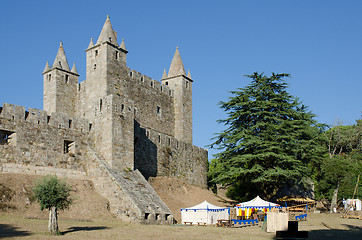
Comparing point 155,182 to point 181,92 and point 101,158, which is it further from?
point 181,92

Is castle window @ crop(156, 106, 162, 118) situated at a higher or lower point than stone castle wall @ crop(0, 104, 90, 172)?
higher

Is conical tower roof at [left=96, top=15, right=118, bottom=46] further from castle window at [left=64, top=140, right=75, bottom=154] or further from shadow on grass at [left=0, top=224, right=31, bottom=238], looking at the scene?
shadow on grass at [left=0, top=224, right=31, bottom=238]

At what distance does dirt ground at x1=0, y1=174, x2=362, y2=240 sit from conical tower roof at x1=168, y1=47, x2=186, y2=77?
18.1 metres

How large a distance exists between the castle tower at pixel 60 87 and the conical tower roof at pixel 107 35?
421 centimetres

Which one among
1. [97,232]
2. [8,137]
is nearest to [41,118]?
[8,137]

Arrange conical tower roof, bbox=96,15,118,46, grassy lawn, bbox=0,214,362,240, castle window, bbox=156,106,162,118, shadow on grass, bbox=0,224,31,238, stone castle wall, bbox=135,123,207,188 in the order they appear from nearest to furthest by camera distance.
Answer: shadow on grass, bbox=0,224,31,238, grassy lawn, bbox=0,214,362,240, stone castle wall, bbox=135,123,207,188, conical tower roof, bbox=96,15,118,46, castle window, bbox=156,106,162,118

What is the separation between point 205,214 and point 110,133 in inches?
314

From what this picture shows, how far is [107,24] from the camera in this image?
121 ft

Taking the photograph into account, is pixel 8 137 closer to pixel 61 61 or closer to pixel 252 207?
pixel 61 61

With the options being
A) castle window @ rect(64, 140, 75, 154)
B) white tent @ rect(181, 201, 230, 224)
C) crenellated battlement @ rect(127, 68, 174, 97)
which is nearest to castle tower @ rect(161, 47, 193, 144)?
crenellated battlement @ rect(127, 68, 174, 97)

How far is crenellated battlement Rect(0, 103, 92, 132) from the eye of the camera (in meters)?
25.2

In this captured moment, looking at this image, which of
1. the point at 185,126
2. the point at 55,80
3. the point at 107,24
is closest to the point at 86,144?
the point at 55,80

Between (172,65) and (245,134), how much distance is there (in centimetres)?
1290

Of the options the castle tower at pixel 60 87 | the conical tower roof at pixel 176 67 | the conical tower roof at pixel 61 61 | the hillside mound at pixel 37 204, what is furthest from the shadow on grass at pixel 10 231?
the conical tower roof at pixel 176 67
